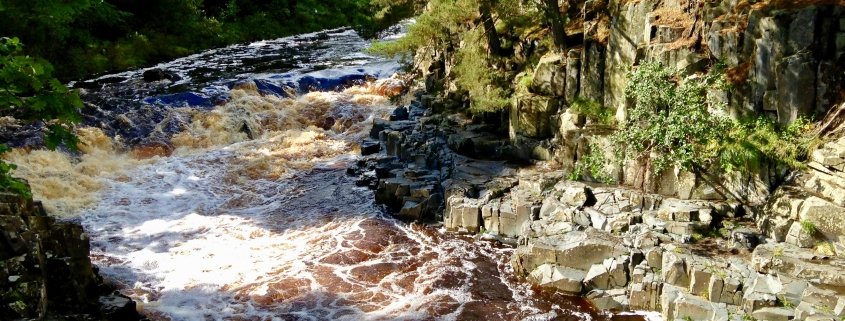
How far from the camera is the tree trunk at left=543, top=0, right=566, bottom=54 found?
19541mm

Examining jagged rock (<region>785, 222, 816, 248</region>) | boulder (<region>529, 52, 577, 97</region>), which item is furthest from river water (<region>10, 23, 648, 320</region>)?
boulder (<region>529, 52, 577, 97</region>)

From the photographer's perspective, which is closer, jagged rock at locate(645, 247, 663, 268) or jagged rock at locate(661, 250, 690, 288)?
jagged rock at locate(661, 250, 690, 288)

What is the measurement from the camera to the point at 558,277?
14.1 metres

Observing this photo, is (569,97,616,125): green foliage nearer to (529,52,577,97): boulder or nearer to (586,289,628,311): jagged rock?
(529,52,577,97): boulder

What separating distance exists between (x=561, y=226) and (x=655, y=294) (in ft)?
10.6

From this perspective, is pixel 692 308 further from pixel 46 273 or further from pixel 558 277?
pixel 46 273

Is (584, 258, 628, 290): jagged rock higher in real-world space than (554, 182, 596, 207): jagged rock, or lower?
lower

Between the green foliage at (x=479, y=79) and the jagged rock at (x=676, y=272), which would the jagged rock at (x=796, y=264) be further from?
the green foliage at (x=479, y=79)

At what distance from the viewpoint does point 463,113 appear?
2441 centimetres

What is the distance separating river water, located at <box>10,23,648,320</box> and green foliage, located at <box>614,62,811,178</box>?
14.1ft

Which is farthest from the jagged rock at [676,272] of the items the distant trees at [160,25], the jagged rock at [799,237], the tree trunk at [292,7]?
the tree trunk at [292,7]

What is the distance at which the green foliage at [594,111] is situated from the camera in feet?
60.0

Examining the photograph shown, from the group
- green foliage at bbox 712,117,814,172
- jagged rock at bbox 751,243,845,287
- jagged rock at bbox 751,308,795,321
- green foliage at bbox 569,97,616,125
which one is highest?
green foliage at bbox 569,97,616,125

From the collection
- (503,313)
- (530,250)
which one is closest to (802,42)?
(530,250)
